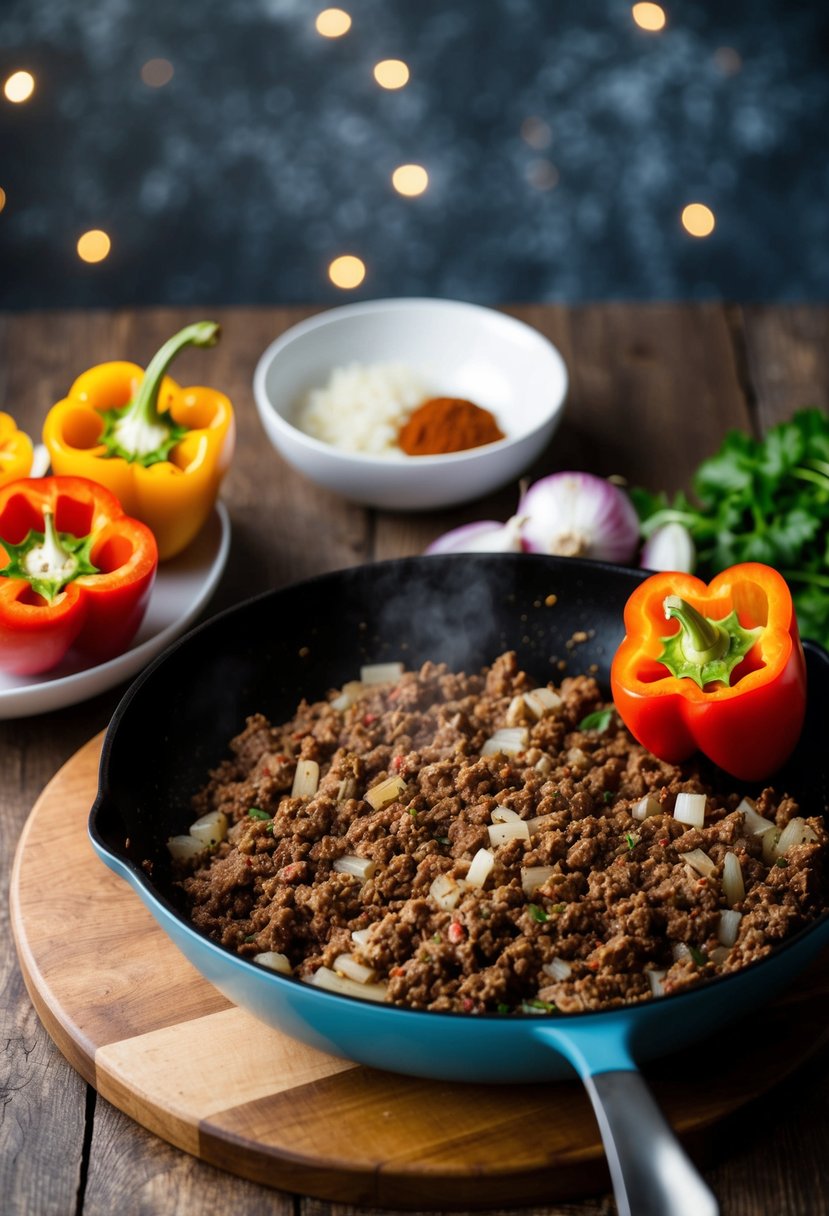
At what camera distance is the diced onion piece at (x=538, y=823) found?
6.47 ft

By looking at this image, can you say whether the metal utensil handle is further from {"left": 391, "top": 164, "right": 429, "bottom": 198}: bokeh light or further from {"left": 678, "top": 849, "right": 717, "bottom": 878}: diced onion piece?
{"left": 391, "top": 164, "right": 429, "bottom": 198}: bokeh light

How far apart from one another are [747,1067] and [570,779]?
0.50 m

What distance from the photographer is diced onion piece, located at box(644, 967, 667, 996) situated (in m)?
1.75

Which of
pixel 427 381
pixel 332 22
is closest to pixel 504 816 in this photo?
pixel 427 381

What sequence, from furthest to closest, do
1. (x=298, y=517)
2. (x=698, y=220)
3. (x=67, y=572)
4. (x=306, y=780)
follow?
(x=698, y=220), (x=298, y=517), (x=67, y=572), (x=306, y=780)

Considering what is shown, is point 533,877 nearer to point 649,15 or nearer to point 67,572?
point 67,572

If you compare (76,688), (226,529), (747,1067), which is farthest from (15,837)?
(747,1067)

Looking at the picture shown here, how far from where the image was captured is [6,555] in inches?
95.8

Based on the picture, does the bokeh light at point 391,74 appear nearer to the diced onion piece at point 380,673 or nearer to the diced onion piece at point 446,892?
the diced onion piece at point 380,673

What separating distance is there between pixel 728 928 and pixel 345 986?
547mm

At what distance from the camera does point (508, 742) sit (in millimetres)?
2227

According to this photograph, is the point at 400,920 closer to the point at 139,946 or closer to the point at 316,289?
the point at 139,946

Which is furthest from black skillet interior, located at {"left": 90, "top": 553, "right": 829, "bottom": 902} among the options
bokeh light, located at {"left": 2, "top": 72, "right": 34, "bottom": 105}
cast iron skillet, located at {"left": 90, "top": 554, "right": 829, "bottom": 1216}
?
bokeh light, located at {"left": 2, "top": 72, "right": 34, "bottom": 105}

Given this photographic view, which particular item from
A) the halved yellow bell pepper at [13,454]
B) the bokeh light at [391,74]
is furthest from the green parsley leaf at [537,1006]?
the bokeh light at [391,74]
